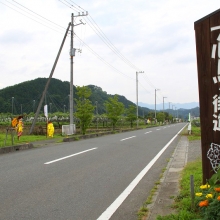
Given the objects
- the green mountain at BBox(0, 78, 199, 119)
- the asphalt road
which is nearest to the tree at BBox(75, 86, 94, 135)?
the asphalt road

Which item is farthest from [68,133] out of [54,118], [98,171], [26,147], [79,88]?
[54,118]

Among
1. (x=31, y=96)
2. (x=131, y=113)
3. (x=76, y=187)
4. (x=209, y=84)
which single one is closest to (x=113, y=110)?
(x=131, y=113)

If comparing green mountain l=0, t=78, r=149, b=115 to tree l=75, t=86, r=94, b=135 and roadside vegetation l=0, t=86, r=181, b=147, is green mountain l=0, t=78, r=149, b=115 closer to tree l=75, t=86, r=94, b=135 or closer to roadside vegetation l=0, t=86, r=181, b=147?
roadside vegetation l=0, t=86, r=181, b=147

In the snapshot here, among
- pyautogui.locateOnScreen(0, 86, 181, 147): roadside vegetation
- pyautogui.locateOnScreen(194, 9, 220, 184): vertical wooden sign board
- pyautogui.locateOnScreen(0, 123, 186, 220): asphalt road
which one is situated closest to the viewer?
pyautogui.locateOnScreen(194, 9, 220, 184): vertical wooden sign board

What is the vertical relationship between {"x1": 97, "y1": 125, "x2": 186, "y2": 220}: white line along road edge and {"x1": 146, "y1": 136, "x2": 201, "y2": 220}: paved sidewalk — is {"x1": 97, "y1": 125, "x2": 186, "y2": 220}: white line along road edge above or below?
below

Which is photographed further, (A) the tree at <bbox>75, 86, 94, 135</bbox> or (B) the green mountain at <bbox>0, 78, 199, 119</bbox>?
(B) the green mountain at <bbox>0, 78, 199, 119</bbox>

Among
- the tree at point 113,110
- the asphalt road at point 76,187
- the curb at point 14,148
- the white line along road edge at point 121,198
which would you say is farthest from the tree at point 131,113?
the white line along road edge at point 121,198

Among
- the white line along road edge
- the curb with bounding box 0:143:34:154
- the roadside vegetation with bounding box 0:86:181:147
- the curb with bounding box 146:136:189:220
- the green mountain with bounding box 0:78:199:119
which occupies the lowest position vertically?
the white line along road edge

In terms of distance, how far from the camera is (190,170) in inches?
301

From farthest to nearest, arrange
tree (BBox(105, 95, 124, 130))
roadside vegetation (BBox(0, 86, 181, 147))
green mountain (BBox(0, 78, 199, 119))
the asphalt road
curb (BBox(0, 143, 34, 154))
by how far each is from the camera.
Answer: green mountain (BBox(0, 78, 199, 119))
tree (BBox(105, 95, 124, 130))
roadside vegetation (BBox(0, 86, 181, 147))
curb (BBox(0, 143, 34, 154))
the asphalt road

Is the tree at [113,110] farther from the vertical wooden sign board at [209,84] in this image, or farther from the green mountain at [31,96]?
the green mountain at [31,96]

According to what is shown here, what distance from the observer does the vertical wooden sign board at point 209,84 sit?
446 cm

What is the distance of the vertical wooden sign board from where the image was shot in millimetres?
4457

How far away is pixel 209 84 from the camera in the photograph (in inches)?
178
